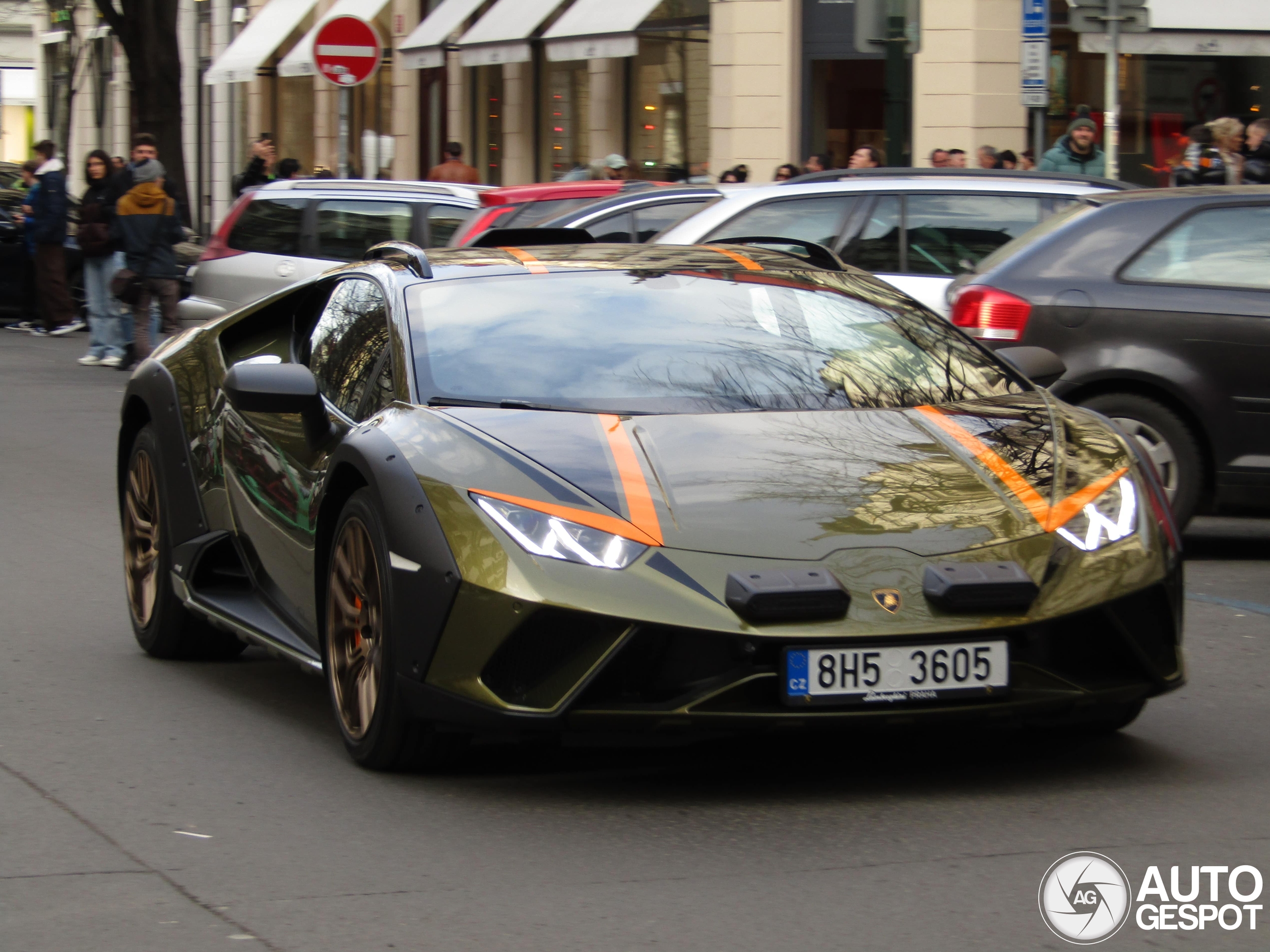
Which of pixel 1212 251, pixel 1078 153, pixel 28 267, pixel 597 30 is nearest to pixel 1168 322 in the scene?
pixel 1212 251

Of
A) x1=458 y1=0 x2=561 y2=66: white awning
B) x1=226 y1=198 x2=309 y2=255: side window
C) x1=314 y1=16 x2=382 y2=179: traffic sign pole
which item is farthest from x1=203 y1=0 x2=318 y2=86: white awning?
x1=226 y1=198 x2=309 y2=255: side window

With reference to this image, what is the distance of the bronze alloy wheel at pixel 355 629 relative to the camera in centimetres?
502

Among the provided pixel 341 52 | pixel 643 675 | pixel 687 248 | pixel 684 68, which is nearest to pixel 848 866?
pixel 643 675

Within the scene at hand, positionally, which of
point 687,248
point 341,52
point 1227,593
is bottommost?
point 1227,593

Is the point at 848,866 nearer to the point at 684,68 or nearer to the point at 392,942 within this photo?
the point at 392,942

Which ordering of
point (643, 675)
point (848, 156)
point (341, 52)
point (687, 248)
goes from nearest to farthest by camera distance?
point (643, 675) → point (687, 248) → point (341, 52) → point (848, 156)

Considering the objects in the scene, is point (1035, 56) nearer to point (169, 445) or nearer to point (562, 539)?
point (169, 445)

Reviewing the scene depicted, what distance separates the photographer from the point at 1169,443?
29.1ft

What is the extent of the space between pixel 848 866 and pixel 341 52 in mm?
14250

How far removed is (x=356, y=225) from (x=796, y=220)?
5309 mm

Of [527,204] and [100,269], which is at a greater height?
[527,204]

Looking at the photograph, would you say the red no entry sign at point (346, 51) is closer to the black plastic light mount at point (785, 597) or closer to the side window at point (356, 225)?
the side window at point (356, 225)

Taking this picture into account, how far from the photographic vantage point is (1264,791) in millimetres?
4902

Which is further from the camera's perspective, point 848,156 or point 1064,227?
point 848,156
